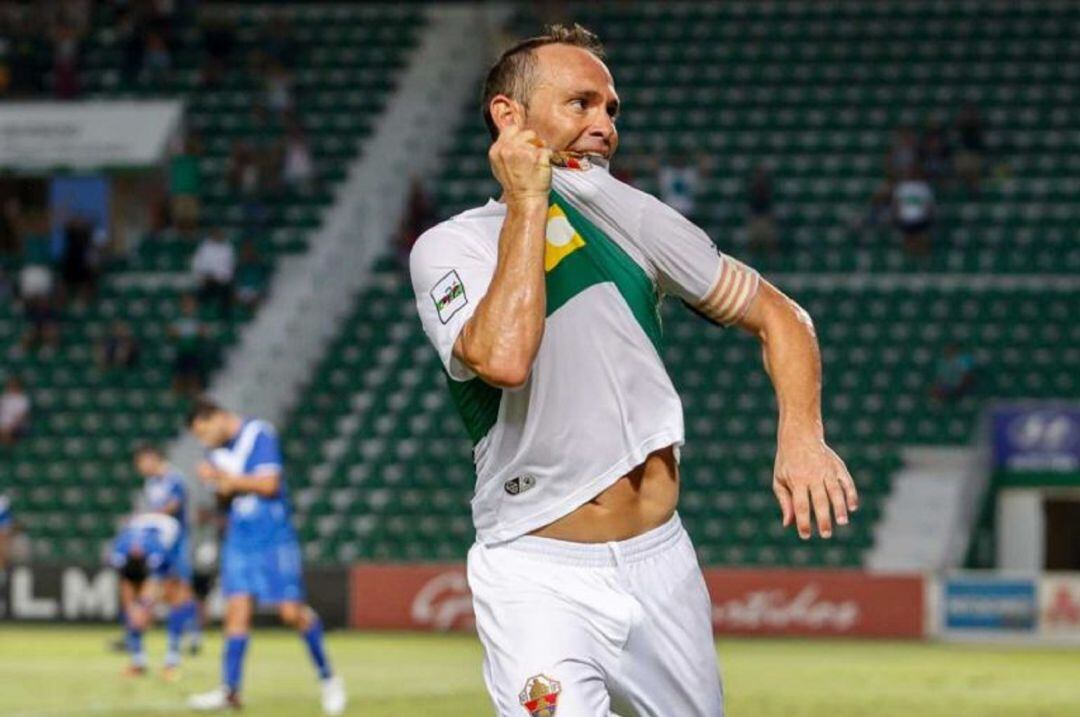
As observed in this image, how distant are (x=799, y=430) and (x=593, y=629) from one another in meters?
0.63

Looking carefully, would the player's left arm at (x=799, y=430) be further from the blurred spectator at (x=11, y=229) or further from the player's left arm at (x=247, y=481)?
the blurred spectator at (x=11, y=229)

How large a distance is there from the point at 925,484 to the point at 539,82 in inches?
837

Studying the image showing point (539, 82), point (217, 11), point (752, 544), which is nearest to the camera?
point (539, 82)

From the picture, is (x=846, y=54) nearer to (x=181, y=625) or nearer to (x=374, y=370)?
(x=374, y=370)

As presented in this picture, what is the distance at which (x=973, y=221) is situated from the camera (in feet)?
94.6

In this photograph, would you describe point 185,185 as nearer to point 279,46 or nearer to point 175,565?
point 279,46

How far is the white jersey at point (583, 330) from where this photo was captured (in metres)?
4.88

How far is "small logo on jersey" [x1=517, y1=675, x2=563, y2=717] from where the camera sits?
15.7ft

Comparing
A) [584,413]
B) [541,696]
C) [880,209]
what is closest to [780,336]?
[584,413]

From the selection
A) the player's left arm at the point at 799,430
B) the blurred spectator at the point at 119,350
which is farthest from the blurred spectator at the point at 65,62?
the player's left arm at the point at 799,430

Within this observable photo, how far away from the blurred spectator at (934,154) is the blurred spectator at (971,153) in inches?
7.4

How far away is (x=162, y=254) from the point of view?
31.4 m

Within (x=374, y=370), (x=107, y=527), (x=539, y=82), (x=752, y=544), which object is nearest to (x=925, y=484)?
(x=752, y=544)

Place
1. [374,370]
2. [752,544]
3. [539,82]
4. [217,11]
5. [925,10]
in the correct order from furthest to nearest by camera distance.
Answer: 1. [217,11]
2. [925,10]
3. [374,370]
4. [752,544]
5. [539,82]
